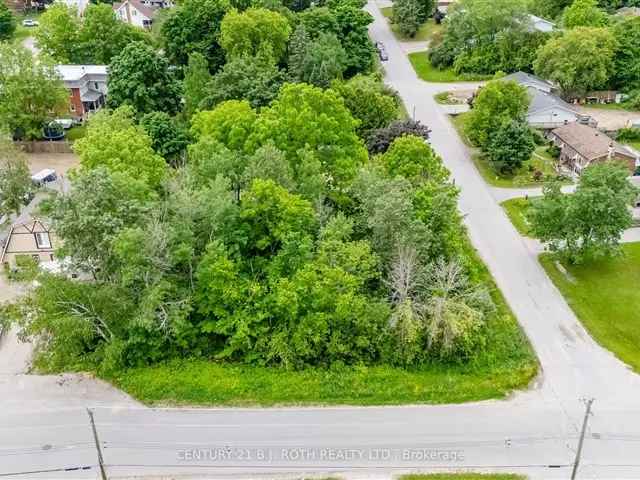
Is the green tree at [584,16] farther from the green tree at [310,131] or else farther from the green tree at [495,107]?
the green tree at [310,131]

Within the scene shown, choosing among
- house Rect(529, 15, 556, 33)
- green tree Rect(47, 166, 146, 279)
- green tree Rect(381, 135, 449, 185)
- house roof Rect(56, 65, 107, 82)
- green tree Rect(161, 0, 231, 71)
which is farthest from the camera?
house Rect(529, 15, 556, 33)

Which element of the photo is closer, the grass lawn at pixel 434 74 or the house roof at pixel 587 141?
the house roof at pixel 587 141

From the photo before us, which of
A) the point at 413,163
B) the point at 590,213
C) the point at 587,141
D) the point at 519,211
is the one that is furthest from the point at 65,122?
the point at 590,213

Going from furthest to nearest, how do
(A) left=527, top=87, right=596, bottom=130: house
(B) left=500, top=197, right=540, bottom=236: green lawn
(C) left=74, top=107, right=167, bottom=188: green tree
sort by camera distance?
(A) left=527, top=87, right=596, bottom=130: house < (B) left=500, top=197, right=540, bottom=236: green lawn < (C) left=74, top=107, right=167, bottom=188: green tree

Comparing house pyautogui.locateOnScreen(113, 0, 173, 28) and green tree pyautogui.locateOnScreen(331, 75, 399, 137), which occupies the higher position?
house pyautogui.locateOnScreen(113, 0, 173, 28)

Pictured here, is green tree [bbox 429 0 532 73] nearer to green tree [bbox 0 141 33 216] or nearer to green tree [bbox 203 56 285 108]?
green tree [bbox 203 56 285 108]

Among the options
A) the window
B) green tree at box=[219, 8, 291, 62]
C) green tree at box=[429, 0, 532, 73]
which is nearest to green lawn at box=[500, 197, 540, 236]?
green tree at box=[219, 8, 291, 62]

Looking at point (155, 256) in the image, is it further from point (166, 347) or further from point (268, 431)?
point (268, 431)

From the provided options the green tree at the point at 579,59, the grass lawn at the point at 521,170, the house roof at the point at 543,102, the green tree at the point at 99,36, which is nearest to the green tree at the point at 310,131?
the grass lawn at the point at 521,170

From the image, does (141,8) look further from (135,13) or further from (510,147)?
(510,147)
